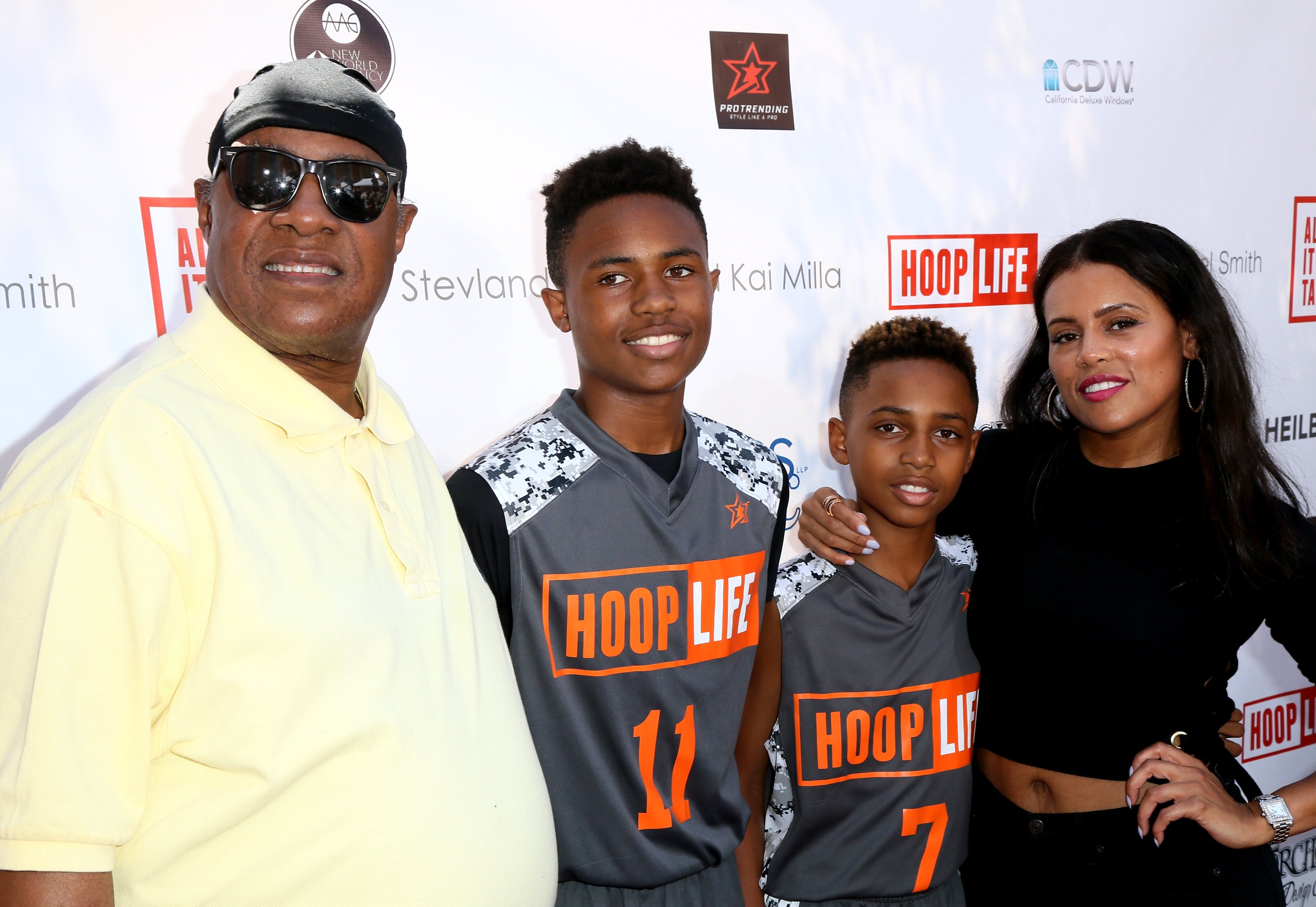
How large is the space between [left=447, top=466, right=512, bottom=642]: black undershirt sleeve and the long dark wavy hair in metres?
1.08

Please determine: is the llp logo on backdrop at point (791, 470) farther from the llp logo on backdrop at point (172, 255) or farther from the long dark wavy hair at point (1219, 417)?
the llp logo on backdrop at point (172, 255)

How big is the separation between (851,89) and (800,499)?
1.14 m

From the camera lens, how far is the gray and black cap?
3.64 feet

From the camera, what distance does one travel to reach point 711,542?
156cm

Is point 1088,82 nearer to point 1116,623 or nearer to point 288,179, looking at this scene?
point 1116,623

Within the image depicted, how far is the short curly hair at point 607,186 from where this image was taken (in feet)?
5.21

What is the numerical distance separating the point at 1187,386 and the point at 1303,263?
6.40 ft

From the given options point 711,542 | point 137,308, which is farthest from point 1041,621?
point 137,308

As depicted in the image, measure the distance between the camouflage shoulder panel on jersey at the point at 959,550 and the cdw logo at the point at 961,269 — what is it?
88 centimetres

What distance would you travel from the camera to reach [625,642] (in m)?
1.48

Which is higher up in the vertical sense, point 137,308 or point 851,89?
point 851,89

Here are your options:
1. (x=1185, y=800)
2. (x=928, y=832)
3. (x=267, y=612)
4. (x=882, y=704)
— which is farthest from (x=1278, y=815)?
(x=267, y=612)

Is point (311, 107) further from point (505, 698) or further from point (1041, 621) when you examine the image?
point (1041, 621)

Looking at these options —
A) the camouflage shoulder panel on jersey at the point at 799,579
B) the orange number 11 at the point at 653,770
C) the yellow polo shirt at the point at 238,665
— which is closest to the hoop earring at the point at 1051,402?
the camouflage shoulder panel on jersey at the point at 799,579
